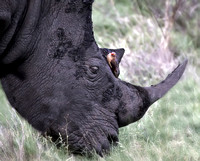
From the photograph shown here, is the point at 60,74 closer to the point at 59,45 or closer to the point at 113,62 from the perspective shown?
the point at 59,45

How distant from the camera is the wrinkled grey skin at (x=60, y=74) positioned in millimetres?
4223

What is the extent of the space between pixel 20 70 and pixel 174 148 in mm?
1443

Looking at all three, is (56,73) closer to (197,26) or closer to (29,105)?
(29,105)

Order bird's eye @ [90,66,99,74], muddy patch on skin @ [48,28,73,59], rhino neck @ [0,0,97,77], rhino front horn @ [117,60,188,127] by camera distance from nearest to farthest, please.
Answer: rhino neck @ [0,0,97,77]
muddy patch on skin @ [48,28,73,59]
bird's eye @ [90,66,99,74]
rhino front horn @ [117,60,188,127]

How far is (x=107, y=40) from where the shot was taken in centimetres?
886

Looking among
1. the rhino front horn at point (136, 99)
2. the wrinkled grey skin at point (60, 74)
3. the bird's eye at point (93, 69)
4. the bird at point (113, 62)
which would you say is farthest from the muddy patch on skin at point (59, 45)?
the rhino front horn at point (136, 99)

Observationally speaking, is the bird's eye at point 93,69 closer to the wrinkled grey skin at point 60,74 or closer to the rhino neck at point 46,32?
the wrinkled grey skin at point 60,74

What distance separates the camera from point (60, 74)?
432 cm

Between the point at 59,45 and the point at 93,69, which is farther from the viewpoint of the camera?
the point at 93,69

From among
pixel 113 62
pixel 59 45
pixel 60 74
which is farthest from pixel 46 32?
pixel 113 62

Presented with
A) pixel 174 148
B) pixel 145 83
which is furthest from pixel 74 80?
pixel 145 83

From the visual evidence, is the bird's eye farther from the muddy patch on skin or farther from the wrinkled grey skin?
the muddy patch on skin

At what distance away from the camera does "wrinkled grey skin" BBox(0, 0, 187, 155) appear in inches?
166

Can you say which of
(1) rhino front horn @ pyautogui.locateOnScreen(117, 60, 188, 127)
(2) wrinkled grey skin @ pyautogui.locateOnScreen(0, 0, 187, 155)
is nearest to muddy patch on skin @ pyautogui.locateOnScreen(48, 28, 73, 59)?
(2) wrinkled grey skin @ pyautogui.locateOnScreen(0, 0, 187, 155)
